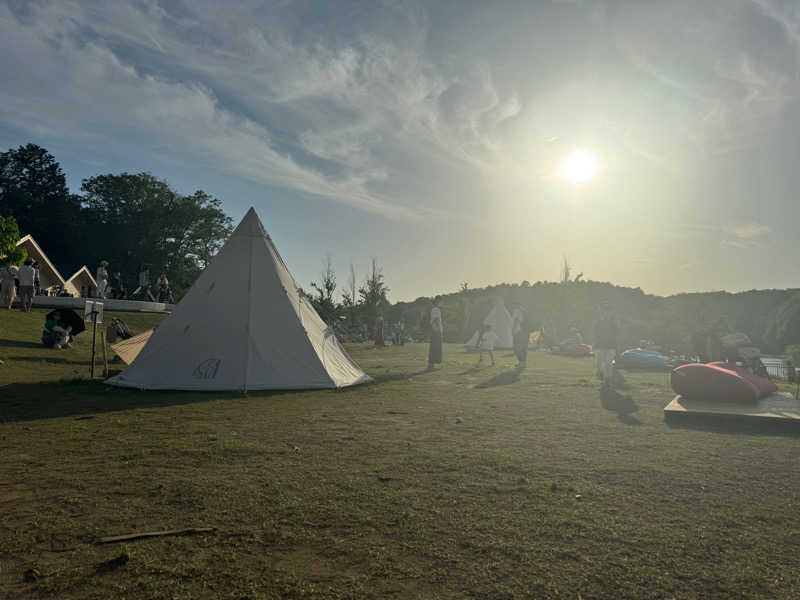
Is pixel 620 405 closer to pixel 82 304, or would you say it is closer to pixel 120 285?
pixel 82 304

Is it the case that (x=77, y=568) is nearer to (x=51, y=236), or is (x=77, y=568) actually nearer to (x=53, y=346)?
(x=53, y=346)

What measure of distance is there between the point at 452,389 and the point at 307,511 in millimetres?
7716

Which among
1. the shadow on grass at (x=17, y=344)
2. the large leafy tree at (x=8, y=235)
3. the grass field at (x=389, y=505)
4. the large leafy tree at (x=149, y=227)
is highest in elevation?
the large leafy tree at (x=149, y=227)

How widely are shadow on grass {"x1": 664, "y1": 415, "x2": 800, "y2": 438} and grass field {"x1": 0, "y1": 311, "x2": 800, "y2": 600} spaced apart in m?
0.28

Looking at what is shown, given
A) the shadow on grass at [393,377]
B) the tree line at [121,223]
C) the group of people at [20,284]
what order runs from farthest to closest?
the tree line at [121,223] < the group of people at [20,284] < the shadow on grass at [393,377]

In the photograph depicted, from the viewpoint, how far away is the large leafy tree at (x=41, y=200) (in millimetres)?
52094

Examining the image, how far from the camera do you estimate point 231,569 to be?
9.48ft

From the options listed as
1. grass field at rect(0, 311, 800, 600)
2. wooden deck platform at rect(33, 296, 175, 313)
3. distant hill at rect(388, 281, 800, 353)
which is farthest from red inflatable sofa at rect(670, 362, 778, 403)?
wooden deck platform at rect(33, 296, 175, 313)

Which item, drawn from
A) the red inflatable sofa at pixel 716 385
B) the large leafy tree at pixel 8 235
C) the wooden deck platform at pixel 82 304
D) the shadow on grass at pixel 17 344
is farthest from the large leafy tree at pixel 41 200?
the red inflatable sofa at pixel 716 385

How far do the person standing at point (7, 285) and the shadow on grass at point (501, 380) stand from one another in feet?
66.1

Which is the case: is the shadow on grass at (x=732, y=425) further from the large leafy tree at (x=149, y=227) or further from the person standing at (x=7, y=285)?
the large leafy tree at (x=149, y=227)

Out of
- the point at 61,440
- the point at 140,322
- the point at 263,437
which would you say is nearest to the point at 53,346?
the point at 140,322

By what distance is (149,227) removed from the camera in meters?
52.8

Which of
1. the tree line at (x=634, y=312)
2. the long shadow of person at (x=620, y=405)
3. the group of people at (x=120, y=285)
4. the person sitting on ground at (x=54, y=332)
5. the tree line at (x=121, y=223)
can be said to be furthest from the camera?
the tree line at (x=121, y=223)
